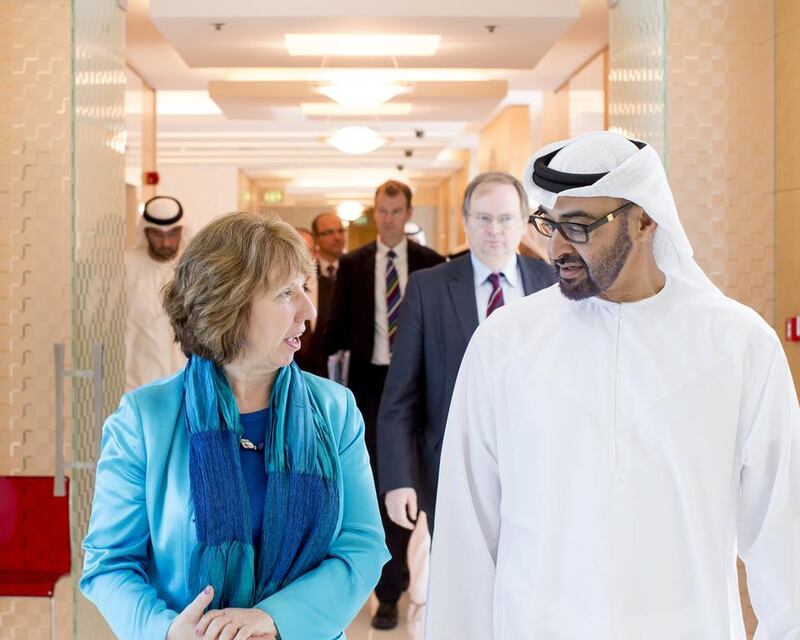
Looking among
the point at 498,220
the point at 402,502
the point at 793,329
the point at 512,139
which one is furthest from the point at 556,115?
the point at 402,502

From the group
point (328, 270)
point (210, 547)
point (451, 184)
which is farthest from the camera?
point (451, 184)

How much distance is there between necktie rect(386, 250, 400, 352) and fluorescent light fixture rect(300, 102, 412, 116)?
16.4ft

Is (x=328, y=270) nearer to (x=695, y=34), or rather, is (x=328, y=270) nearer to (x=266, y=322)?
(x=695, y=34)

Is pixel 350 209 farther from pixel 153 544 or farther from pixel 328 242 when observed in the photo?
pixel 153 544

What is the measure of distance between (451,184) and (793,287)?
48.8 ft

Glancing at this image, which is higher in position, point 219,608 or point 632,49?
point 632,49

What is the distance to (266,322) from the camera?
201 cm

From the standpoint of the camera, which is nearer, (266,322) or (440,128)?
(266,322)

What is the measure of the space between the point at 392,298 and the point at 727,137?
1729 millimetres

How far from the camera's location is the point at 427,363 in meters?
3.62

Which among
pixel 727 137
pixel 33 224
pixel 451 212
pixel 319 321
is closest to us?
pixel 727 137

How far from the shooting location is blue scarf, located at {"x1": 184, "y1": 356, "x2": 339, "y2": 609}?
190 centimetres

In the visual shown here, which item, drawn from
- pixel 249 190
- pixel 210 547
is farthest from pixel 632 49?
pixel 249 190

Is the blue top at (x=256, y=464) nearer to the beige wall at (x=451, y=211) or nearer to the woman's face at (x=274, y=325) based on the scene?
the woman's face at (x=274, y=325)
